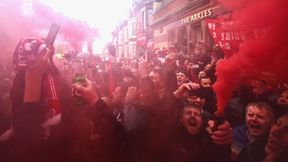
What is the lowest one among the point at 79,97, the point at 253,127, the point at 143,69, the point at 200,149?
the point at 200,149

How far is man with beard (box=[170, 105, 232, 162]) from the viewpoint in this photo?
2.71m

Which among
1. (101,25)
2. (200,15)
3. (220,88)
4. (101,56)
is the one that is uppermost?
(200,15)

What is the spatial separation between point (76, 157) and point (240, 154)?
4.23 ft

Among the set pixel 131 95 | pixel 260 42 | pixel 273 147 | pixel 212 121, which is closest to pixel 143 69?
pixel 131 95

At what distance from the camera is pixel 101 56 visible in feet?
11.8

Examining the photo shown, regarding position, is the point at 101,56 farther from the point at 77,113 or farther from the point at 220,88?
the point at 220,88

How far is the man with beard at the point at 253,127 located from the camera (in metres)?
2.69

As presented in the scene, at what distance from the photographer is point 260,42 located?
114 inches

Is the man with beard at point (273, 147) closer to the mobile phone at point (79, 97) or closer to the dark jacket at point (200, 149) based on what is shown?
the dark jacket at point (200, 149)

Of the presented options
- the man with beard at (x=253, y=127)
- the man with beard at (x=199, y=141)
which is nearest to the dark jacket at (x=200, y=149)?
the man with beard at (x=199, y=141)

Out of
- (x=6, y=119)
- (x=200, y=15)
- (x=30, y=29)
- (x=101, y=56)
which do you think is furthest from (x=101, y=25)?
(x=200, y=15)

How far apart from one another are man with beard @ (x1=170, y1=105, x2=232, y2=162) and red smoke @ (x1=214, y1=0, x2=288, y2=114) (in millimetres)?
199

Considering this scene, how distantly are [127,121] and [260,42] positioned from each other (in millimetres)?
1270

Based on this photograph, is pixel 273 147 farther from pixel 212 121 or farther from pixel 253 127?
pixel 212 121
